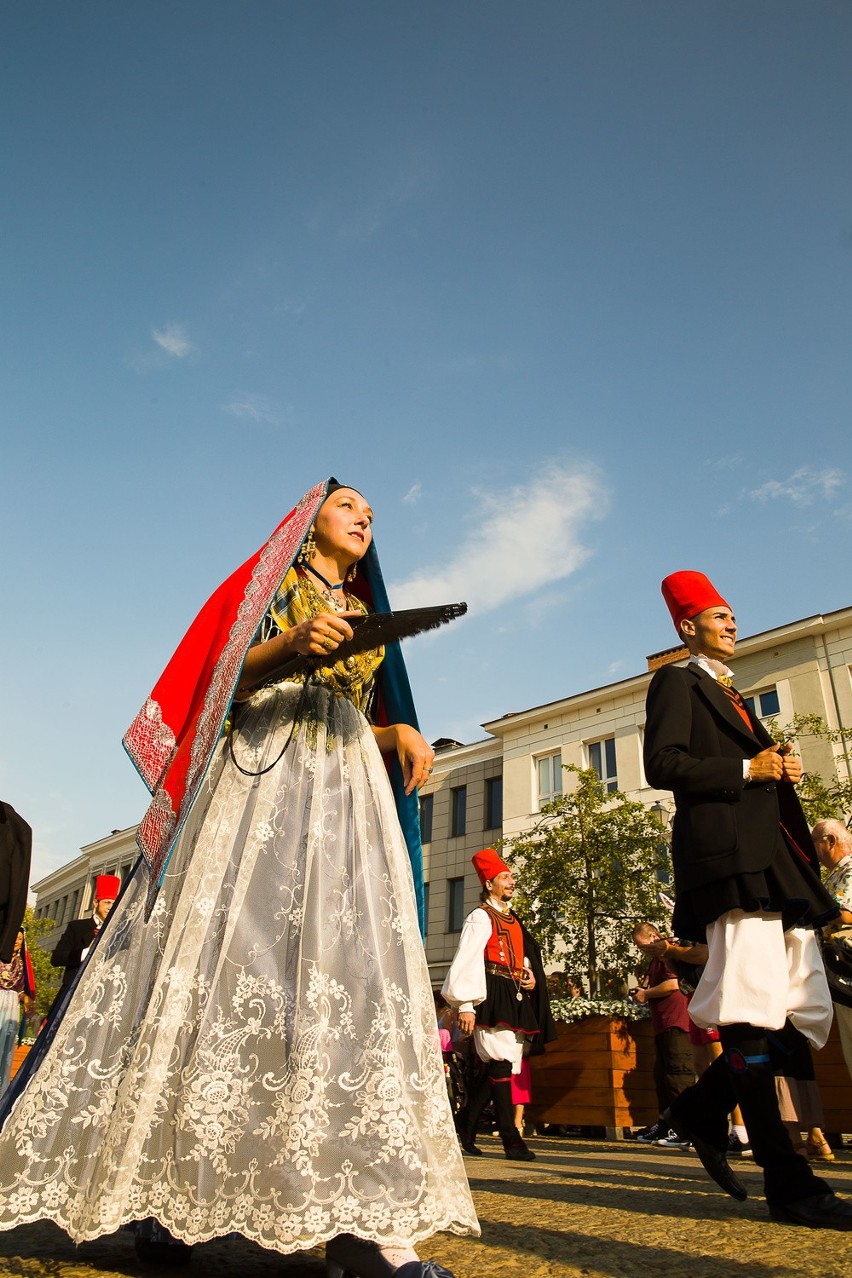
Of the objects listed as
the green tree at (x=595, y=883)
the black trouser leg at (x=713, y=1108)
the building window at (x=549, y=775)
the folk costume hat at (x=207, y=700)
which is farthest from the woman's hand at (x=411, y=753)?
the building window at (x=549, y=775)

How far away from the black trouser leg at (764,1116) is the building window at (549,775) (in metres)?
28.1

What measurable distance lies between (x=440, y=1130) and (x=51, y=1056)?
39.9 inches

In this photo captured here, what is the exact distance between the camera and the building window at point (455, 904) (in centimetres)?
3192

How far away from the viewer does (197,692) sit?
2859 millimetres

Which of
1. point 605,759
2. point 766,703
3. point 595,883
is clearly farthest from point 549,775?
point 595,883

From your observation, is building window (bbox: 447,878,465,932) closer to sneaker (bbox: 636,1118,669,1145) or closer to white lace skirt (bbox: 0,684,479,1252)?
sneaker (bbox: 636,1118,669,1145)

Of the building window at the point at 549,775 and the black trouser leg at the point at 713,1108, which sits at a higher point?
the building window at the point at 549,775

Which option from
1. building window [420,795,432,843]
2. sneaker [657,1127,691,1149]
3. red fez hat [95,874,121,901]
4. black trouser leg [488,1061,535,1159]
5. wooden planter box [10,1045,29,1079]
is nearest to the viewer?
black trouser leg [488,1061,535,1159]

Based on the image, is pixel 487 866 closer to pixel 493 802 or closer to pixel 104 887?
pixel 104 887

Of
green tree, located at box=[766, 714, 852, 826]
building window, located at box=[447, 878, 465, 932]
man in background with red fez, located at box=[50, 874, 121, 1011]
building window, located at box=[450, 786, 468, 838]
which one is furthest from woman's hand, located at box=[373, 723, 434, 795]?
building window, located at box=[450, 786, 468, 838]

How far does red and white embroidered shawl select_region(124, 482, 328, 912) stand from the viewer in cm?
259

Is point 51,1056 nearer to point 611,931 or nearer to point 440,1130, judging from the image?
point 440,1130

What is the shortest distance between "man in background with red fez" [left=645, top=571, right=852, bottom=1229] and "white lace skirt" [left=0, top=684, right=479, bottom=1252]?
1165mm

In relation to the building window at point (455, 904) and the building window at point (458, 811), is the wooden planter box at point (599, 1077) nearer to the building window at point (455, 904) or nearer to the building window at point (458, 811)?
the building window at point (455, 904)
